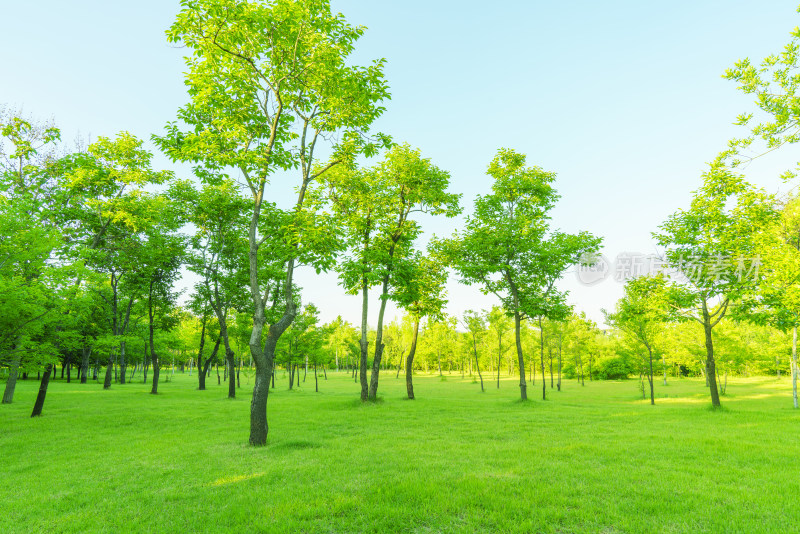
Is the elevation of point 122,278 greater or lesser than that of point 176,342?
greater

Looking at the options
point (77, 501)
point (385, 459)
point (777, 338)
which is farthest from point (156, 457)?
point (777, 338)

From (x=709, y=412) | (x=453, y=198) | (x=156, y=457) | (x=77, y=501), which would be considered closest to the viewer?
(x=77, y=501)

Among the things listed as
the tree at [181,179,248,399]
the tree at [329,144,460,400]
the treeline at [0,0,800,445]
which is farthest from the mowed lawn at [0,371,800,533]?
the tree at [181,179,248,399]

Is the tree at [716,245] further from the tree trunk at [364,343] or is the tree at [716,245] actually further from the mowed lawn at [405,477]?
the tree trunk at [364,343]

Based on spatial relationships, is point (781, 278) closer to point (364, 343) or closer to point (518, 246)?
point (518, 246)

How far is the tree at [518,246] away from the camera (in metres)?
24.1

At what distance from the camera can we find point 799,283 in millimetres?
13219

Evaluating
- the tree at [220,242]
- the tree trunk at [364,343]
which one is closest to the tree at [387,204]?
the tree trunk at [364,343]

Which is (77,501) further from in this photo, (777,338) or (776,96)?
(777,338)

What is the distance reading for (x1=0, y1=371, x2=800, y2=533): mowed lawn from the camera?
5590 millimetres

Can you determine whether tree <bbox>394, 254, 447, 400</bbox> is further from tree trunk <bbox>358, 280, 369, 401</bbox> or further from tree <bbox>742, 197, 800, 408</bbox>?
tree <bbox>742, 197, 800, 408</bbox>

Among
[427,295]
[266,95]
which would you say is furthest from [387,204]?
[266,95]

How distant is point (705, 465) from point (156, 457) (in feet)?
43.1

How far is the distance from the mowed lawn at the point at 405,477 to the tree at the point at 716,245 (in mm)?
6699
